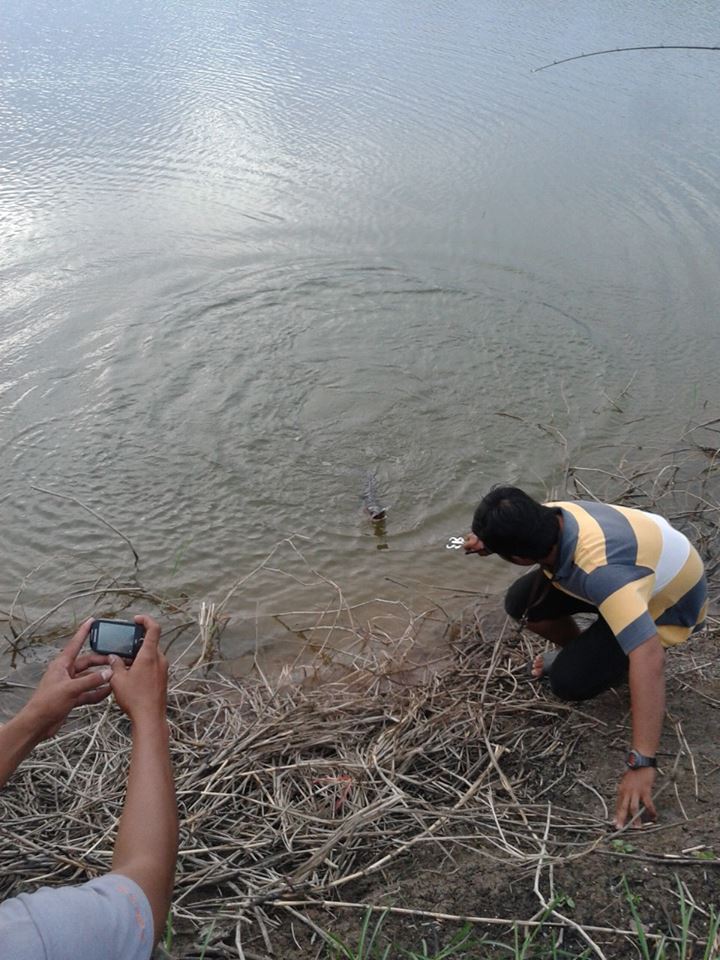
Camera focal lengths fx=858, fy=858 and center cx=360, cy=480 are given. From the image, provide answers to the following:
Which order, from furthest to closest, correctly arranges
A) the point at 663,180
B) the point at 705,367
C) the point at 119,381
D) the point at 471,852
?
the point at 663,180 → the point at 705,367 → the point at 119,381 → the point at 471,852

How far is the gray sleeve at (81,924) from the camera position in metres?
1.37

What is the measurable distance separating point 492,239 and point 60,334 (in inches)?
149

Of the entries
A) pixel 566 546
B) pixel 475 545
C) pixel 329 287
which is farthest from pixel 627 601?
pixel 329 287

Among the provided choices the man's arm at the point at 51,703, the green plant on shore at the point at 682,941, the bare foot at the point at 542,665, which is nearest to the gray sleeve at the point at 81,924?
the man's arm at the point at 51,703

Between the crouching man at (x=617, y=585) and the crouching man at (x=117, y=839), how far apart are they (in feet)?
4.18

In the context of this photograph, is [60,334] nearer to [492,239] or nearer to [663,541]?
[492,239]

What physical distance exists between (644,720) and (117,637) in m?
1.53

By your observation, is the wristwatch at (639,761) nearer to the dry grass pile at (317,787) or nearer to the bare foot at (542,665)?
the dry grass pile at (317,787)

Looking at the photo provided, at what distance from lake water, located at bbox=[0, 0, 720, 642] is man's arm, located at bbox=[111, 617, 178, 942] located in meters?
2.53

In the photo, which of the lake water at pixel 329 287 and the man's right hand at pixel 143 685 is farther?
the lake water at pixel 329 287

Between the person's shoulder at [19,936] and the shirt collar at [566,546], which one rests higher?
the person's shoulder at [19,936]

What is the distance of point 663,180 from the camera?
859 cm

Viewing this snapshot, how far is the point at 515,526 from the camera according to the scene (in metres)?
2.69

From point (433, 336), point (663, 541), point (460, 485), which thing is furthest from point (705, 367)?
point (663, 541)
